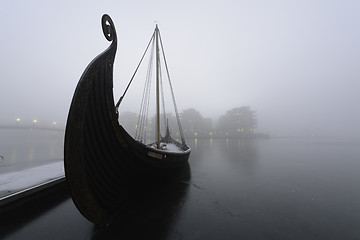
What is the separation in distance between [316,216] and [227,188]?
12.6 ft

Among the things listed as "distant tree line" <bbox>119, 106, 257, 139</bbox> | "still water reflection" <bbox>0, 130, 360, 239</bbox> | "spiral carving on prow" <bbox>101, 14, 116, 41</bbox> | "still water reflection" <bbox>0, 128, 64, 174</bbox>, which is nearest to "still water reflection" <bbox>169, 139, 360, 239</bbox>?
"still water reflection" <bbox>0, 130, 360, 239</bbox>

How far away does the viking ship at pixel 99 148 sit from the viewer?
3301 mm

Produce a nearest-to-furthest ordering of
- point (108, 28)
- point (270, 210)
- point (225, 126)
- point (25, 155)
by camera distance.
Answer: point (108, 28)
point (270, 210)
point (25, 155)
point (225, 126)

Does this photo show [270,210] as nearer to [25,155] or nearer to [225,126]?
[25,155]

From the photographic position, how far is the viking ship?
3.30 metres

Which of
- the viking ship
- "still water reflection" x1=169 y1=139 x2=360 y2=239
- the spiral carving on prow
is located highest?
the spiral carving on prow

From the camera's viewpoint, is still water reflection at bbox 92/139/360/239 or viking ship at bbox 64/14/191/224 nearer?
viking ship at bbox 64/14/191/224

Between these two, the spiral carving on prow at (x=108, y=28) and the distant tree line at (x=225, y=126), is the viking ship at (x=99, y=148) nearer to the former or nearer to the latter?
the spiral carving on prow at (x=108, y=28)

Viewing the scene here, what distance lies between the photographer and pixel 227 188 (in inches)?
331

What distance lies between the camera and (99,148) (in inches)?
158

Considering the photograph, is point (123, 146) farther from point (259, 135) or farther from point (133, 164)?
point (259, 135)

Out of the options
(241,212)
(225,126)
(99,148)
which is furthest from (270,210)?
(225,126)

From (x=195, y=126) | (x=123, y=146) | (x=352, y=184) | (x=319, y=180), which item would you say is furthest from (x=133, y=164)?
(x=195, y=126)

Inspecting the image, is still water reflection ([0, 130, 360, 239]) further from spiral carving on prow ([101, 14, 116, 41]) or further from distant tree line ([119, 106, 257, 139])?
distant tree line ([119, 106, 257, 139])
